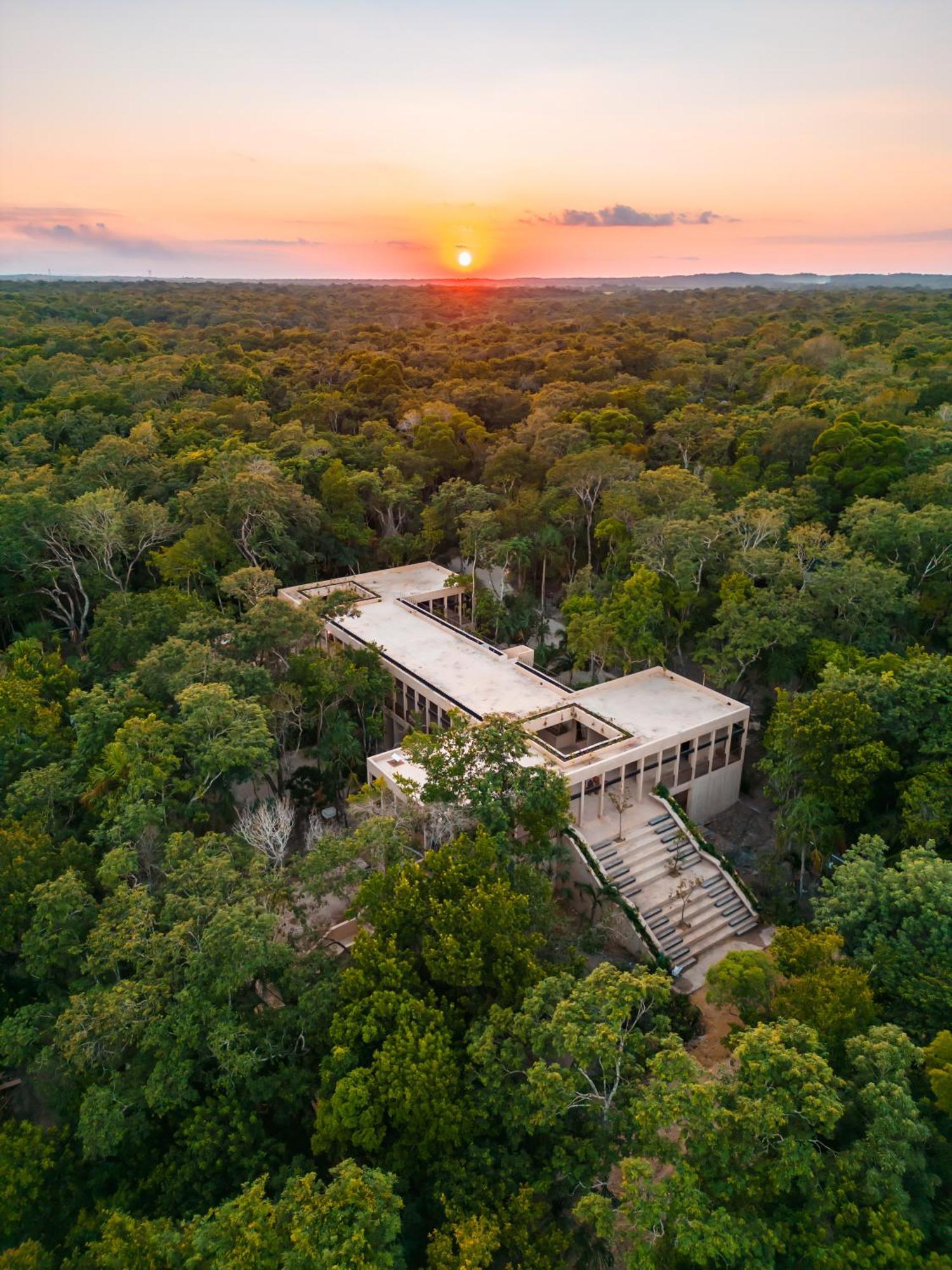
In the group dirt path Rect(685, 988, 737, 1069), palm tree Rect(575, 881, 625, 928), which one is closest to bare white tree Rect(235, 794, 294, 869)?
palm tree Rect(575, 881, 625, 928)

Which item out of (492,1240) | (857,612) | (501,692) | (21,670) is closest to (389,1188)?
(492,1240)

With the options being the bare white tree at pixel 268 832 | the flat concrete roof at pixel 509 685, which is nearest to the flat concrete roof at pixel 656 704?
the flat concrete roof at pixel 509 685

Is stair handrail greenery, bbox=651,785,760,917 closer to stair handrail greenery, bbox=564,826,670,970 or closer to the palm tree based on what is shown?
stair handrail greenery, bbox=564,826,670,970

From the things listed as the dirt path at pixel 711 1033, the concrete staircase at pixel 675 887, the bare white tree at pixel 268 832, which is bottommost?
the dirt path at pixel 711 1033

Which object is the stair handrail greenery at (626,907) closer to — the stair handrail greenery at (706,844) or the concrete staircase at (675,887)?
the concrete staircase at (675,887)

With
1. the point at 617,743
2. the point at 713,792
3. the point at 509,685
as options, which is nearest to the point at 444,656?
the point at 509,685

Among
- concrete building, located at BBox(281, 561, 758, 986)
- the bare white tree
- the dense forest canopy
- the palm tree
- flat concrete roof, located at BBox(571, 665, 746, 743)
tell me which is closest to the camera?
the dense forest canopy
